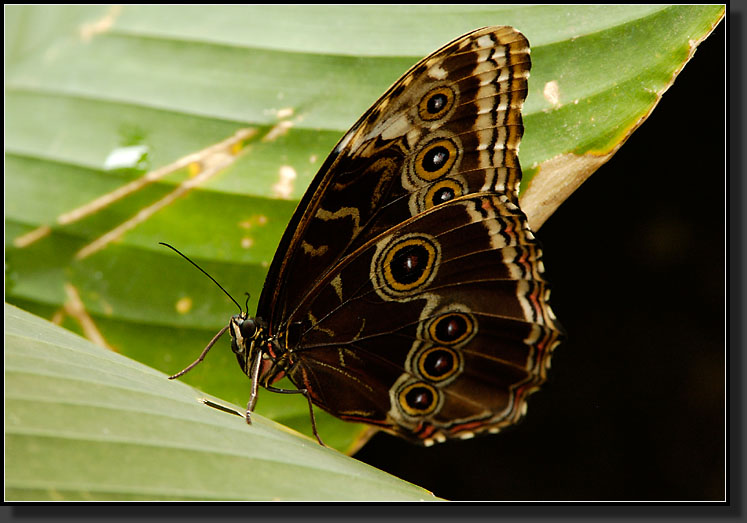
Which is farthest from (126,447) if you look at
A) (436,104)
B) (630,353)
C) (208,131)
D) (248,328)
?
(630,353)

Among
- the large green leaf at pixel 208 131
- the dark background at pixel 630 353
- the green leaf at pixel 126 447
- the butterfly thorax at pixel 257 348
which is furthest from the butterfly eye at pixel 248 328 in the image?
the dark background at pixel 630 353

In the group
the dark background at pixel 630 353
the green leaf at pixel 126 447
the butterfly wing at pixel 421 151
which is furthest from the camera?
the dark background at pixel 630 353

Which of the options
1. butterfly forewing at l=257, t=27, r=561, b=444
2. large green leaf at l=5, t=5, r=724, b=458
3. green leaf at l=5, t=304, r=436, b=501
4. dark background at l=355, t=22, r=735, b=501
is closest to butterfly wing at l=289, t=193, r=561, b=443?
butterfly forewing at l=257, t=27, r=561, b=444

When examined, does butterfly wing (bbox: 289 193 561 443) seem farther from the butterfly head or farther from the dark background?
the dark background

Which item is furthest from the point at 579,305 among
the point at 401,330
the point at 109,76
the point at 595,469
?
the point at 109,76

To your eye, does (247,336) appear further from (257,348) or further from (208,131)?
(208,131)

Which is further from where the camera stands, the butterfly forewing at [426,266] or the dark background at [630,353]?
the dark background at [630,353]

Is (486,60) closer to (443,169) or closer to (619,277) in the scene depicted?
(443,169)

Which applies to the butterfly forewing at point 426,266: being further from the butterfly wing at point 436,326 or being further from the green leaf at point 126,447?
the green leaf at point 126,447
